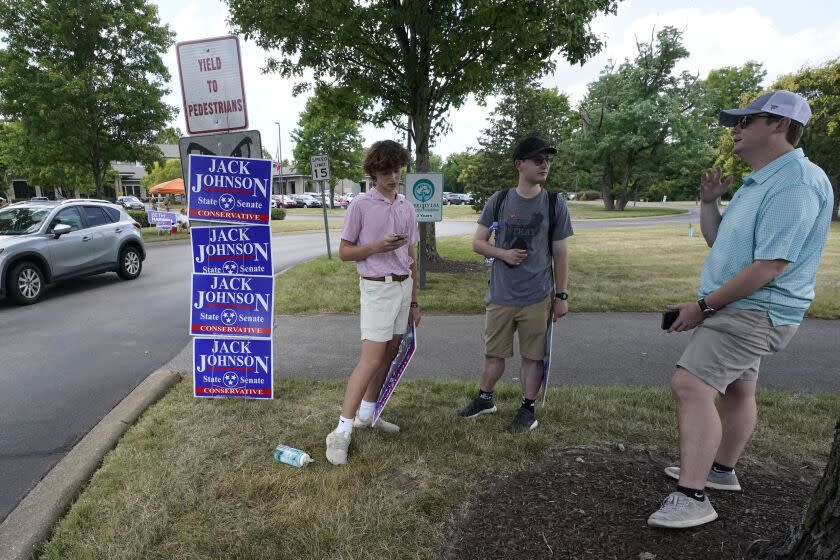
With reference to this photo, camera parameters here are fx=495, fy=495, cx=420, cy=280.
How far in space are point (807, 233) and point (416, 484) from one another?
2230 millimetres

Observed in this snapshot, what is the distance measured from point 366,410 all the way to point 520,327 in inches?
48.0

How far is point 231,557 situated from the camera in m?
2.23

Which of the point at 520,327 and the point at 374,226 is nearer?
the point at 374,226

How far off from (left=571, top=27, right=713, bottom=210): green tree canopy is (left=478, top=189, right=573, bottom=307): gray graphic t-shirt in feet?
136

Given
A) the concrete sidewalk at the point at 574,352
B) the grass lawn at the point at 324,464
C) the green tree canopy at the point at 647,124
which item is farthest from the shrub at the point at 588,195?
the grass lawn at the point at 324,464

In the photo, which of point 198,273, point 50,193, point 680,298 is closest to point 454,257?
point 680,298

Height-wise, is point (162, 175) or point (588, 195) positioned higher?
point (162, 175)

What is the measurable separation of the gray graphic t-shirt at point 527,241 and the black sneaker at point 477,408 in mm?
793

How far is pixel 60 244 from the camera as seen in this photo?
8.70 meters

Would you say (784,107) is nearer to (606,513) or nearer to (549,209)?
(549,209)

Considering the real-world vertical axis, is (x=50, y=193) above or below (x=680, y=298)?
above

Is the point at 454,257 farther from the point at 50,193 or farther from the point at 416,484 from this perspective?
the point at 50,193

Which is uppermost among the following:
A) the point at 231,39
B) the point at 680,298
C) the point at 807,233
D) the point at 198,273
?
→ the point at 231,39

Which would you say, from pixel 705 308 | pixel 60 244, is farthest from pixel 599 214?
pixel 705 308
